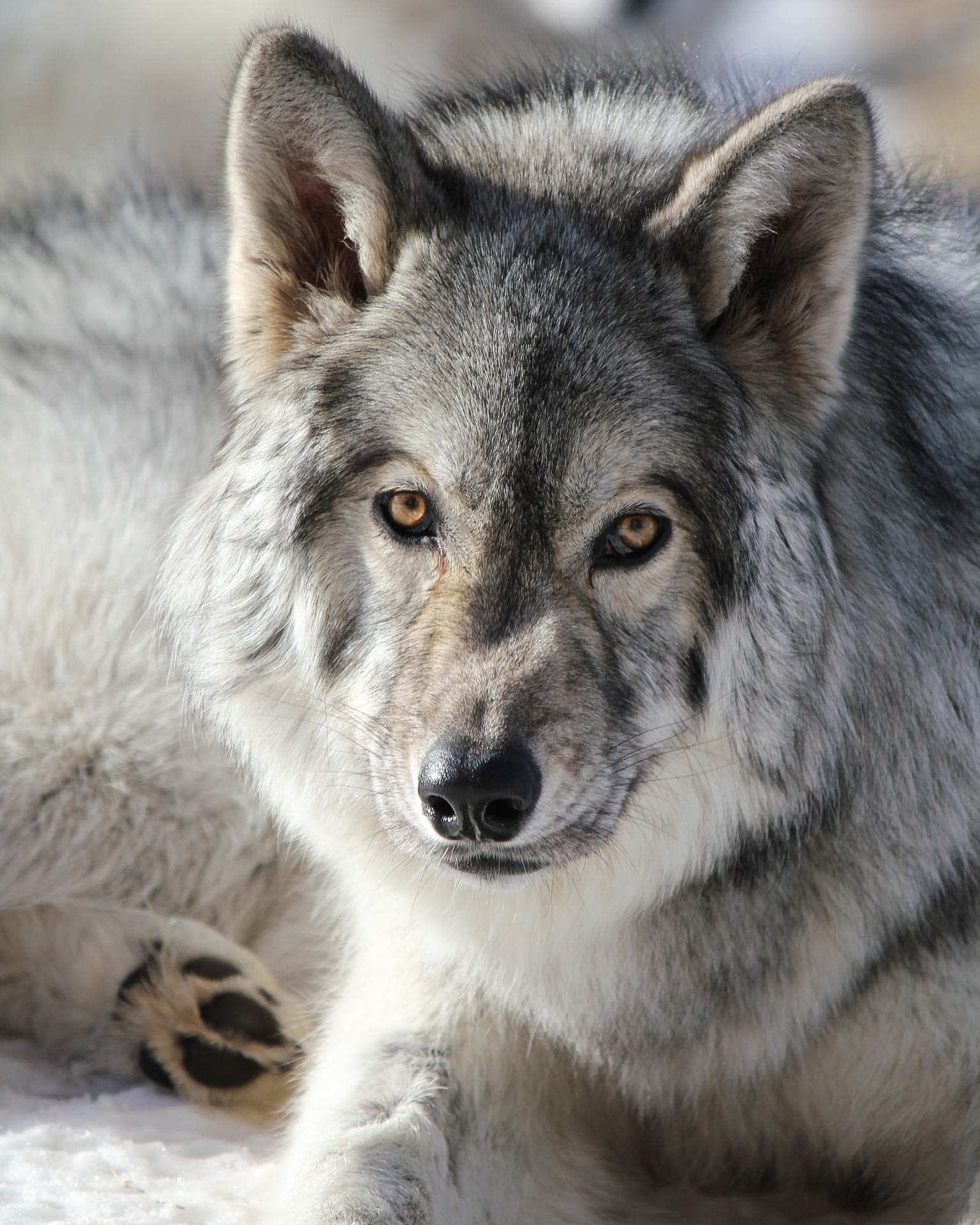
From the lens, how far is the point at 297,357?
2547 mm

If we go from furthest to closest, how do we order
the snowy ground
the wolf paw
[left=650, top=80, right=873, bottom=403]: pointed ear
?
the wolf paw
the snowy ground
[left=650, top=80, right=873, bottom=403]: pointed ear

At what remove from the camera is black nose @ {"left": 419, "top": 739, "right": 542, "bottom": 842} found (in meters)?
2.08

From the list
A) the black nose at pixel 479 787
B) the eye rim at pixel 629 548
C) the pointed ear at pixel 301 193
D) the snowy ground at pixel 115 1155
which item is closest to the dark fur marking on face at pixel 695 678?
the eye rim at pixel 629 548

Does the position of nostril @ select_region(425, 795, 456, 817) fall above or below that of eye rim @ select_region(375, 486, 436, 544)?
below

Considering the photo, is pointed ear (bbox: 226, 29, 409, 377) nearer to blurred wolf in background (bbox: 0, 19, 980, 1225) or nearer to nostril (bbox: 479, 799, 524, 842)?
blurred wolf in background (bbox: 0, 19, 980, 1225)

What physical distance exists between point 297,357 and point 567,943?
1.14 m

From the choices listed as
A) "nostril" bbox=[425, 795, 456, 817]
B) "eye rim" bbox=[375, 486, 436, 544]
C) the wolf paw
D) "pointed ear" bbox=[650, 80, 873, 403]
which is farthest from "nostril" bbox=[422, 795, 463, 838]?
the wolf paw

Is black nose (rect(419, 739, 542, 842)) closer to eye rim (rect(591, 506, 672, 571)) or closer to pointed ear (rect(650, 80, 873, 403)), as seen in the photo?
eye rim (rect(591, 506, 672, 571))

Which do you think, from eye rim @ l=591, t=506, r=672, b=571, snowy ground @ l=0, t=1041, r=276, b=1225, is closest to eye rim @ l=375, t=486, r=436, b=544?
eye rim @ l=591, t=506, r=672, b=571

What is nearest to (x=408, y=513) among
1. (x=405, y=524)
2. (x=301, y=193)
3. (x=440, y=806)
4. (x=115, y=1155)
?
(x=405, y=524)

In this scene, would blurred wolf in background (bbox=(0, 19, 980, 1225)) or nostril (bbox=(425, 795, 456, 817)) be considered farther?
blurred wolf in background (bbox=(0, 19, 980, 1225))

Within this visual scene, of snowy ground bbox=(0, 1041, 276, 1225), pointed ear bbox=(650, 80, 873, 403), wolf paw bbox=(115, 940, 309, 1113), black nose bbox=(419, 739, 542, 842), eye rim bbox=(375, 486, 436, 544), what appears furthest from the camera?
wolf paw bbox=(115, 940, 309, 1113)

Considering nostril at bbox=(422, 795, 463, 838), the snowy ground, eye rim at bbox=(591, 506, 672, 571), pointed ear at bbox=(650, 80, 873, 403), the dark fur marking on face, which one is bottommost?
the snowy ground

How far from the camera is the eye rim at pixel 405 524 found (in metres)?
2.36
